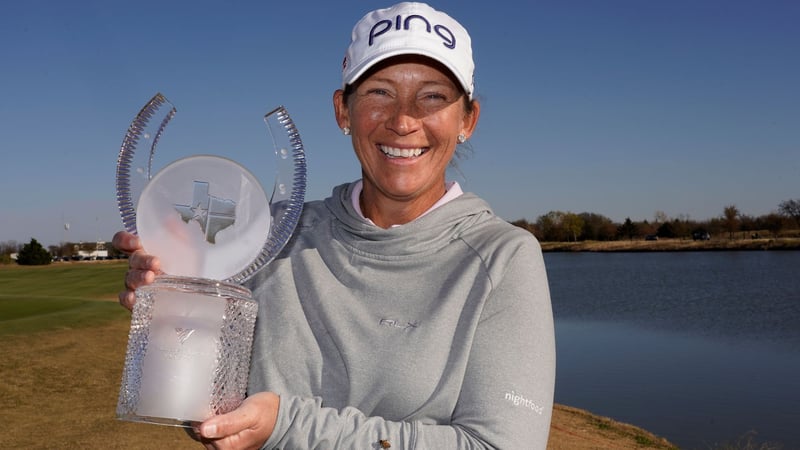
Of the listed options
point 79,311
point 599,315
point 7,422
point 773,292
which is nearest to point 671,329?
point 599,315

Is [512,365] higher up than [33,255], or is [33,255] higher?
[33,255]

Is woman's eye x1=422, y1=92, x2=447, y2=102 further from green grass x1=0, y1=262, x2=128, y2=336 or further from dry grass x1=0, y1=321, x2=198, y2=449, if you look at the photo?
green grass x1=0, y1=262, x2=128, y2=336

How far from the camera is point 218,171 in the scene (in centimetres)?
183

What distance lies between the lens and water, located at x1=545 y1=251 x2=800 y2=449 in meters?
20.6

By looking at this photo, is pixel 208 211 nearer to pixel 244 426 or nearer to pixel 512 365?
pixel 244 426

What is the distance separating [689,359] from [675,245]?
99698 mm

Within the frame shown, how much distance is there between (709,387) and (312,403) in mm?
26621

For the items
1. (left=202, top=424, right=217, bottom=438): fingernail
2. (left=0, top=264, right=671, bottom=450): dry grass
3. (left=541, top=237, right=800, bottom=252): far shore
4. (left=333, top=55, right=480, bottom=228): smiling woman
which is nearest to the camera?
(left=202, top=424, right=217, bottom=438): fingernail

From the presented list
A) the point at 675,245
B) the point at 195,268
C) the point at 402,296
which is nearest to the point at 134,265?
the point at 195,268

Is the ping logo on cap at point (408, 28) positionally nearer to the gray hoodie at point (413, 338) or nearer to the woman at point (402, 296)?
the woman at point (402, 296)

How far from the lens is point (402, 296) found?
1.91 meters

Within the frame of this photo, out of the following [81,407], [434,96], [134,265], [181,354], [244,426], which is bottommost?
[81,407]

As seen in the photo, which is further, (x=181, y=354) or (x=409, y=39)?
(x=409, y=39)

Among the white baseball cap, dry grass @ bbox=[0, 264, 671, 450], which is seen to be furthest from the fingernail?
dry grass @ bbox=[0, 264, 671, 450]
